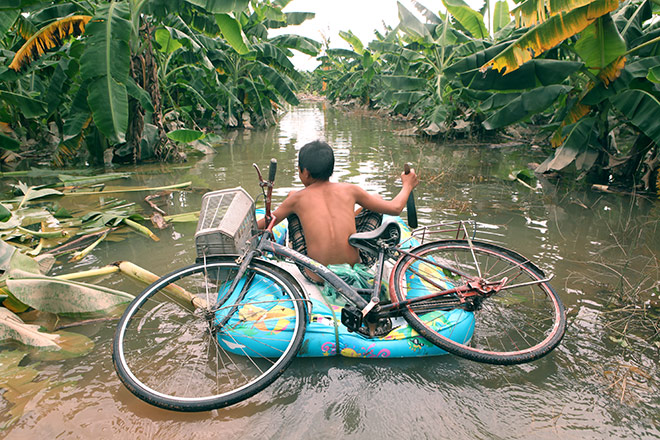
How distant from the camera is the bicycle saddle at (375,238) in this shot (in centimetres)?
267

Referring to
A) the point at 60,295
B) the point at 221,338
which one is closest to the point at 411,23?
the point at 221,338

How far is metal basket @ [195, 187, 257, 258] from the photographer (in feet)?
8.13

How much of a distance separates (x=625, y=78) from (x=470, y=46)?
6.16 metres

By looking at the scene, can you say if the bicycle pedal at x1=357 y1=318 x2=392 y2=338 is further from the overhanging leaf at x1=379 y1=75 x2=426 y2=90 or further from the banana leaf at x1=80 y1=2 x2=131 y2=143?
the overhanging leaf at x1=379 y1=75 x2=426 y2=90

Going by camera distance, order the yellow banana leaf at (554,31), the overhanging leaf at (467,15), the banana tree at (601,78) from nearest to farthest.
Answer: the yellow banana leaf at (554,31), the banana tree at (601,78), the overhanging leaf at (467,15)

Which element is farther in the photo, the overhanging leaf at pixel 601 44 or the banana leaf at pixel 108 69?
the banana leaf at pixel 108 69

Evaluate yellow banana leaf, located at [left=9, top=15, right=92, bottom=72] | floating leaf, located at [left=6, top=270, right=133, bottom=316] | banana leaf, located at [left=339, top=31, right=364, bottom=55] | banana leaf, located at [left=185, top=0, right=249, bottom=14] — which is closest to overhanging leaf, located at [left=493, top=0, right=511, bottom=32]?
banana leaf, located at [left=185, top=0, right=249, bottom=14]

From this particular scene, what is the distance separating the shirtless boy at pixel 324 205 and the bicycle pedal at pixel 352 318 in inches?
21.4

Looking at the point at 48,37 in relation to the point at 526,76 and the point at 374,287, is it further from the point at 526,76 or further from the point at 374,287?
the point at 526,76

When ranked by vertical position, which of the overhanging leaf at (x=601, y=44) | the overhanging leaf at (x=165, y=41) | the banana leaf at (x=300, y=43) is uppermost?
the banana leaf at (x=300, y=43)

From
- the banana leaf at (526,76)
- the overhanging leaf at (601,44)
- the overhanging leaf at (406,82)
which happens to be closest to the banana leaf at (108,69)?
the banana leaf at (526,76)

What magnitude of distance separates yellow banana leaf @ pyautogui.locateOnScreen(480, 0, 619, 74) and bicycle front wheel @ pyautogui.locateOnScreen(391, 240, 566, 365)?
3.22 metres

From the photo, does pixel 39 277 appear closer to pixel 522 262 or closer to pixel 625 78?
pixel 522 262

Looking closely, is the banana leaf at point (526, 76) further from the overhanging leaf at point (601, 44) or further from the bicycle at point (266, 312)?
the bicycle at point (266, 312)
